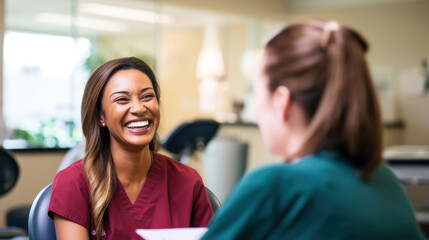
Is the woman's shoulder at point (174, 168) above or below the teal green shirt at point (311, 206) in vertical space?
below

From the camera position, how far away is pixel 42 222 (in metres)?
1.38

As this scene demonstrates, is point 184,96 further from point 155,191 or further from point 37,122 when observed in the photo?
point 155,191

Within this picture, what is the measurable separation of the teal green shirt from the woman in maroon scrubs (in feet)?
1.99

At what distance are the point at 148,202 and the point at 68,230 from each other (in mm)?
213

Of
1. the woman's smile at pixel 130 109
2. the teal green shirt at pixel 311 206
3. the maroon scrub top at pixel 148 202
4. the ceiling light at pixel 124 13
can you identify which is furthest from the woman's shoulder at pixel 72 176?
the ceiling light at pixel 124 13

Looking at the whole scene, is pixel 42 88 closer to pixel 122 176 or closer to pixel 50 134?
pixel 50 134

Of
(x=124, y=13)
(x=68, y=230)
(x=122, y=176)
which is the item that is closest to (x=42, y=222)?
(x=68, y=230)

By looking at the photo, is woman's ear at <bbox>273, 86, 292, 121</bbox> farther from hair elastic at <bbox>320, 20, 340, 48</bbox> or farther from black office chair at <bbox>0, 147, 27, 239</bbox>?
black office chair at <bbox>0, 147, 27, 239</bbox>

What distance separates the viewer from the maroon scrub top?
4.45ft

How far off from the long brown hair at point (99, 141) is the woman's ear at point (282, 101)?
2.14 feet

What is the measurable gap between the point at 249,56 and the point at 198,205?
4.96m

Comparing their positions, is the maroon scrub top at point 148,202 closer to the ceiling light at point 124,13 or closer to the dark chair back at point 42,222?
the dark chair back at point 42,222

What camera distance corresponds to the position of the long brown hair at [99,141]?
1385 millimetres

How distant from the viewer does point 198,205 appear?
4.93ft
